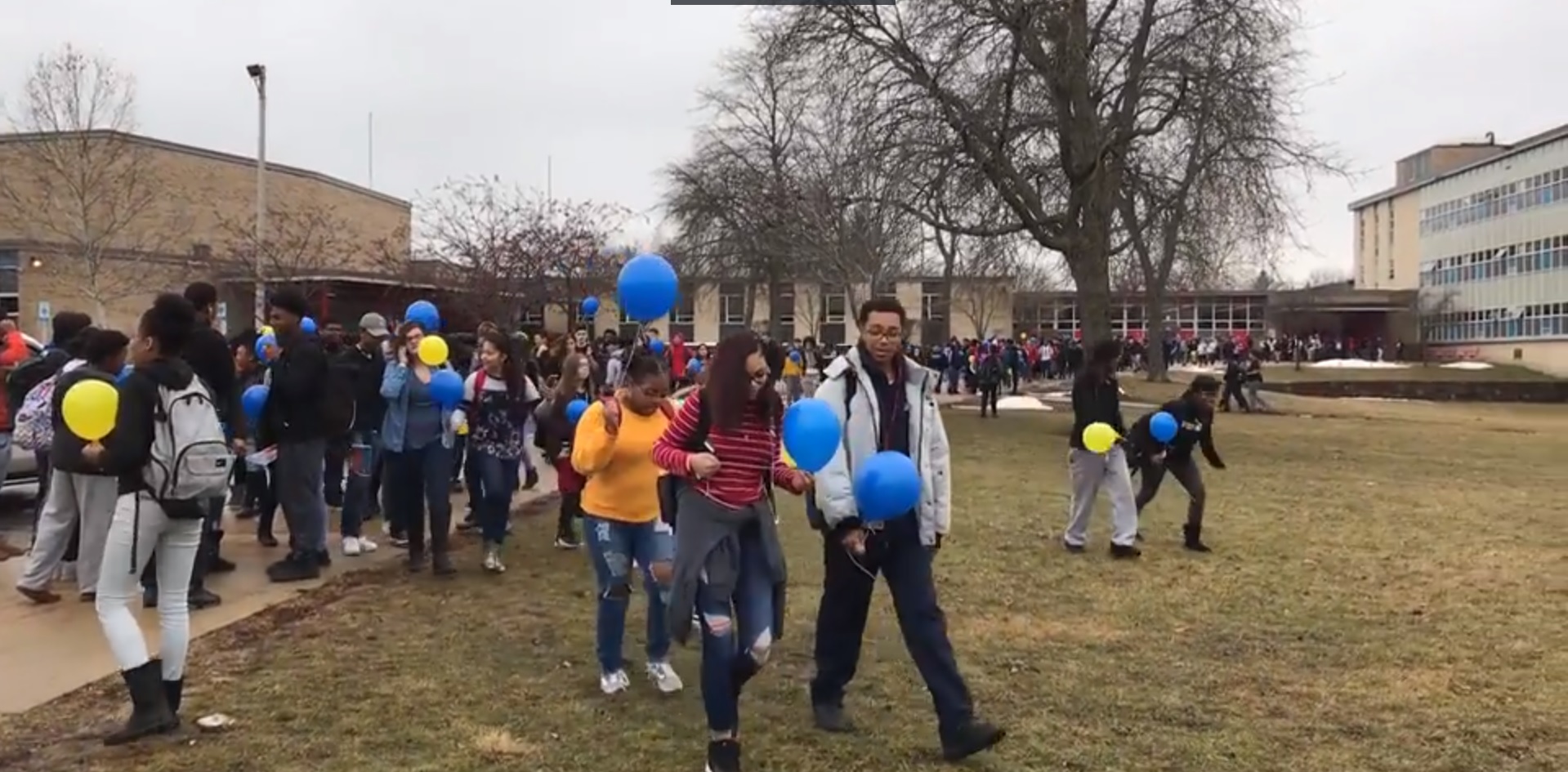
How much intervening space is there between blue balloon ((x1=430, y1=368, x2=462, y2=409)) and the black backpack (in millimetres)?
2518

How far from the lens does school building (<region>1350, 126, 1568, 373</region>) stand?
→ 5947 cm

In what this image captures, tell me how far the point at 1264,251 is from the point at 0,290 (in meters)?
40.5

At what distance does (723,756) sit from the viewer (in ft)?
14.1

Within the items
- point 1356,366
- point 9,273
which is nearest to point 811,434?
point 9,273

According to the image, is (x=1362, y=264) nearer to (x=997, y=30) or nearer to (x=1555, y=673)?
(x=997, y=30)

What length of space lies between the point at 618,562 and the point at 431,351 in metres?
3.12

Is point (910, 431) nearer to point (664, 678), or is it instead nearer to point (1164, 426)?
point (664, 678)

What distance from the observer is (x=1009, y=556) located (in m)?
9.10

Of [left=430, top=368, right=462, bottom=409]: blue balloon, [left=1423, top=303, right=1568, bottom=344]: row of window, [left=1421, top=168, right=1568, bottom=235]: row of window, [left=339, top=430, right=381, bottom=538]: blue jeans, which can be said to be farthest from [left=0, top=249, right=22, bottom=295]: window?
[left=1421, top=168, right=1568, bottom=235]: row of window

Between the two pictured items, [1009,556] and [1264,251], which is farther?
[1264,251]

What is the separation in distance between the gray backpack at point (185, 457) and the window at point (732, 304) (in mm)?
26559

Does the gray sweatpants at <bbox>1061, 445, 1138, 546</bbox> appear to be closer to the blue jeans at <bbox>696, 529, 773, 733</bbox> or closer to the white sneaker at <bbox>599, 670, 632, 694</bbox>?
the white sneaker at <bbox>599, 670, 632, 694</bbox>

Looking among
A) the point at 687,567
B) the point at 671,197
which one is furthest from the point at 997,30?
the point at 671,197

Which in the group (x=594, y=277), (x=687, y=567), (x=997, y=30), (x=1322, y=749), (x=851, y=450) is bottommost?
(x=1322, y=749)
